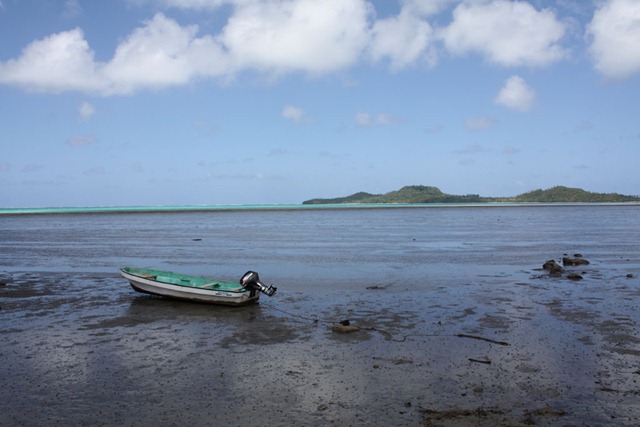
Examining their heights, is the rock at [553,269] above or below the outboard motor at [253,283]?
below

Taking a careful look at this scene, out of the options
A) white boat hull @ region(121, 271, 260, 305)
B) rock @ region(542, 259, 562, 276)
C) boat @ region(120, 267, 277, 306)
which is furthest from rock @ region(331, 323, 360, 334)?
rock @ region(542, 259, 562, 276)

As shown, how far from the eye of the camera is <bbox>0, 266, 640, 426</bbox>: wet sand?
28.5 ft

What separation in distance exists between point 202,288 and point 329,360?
7480mm

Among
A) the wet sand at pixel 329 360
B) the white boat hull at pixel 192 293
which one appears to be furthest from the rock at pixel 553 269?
the white boat hull at pixel 192 293

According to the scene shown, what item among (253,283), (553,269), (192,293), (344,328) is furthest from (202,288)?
(553,269)

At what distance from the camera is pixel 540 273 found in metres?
23.5

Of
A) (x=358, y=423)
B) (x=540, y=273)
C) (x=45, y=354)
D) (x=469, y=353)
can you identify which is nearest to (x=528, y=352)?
Answer: (x=469, y=353)

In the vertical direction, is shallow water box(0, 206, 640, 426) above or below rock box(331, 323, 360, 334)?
below

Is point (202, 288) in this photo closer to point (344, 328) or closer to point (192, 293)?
point (192, 293)

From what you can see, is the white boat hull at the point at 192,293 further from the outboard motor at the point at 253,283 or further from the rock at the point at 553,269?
the rock at the point at 553,269

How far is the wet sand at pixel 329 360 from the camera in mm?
8688

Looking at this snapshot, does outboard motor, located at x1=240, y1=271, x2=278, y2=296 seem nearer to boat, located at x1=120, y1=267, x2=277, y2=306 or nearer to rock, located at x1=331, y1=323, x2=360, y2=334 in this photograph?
boat, located at x1=120, y1=267, x2=277, y2=306

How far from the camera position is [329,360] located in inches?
450

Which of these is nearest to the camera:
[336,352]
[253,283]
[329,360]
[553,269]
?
[329,360]
